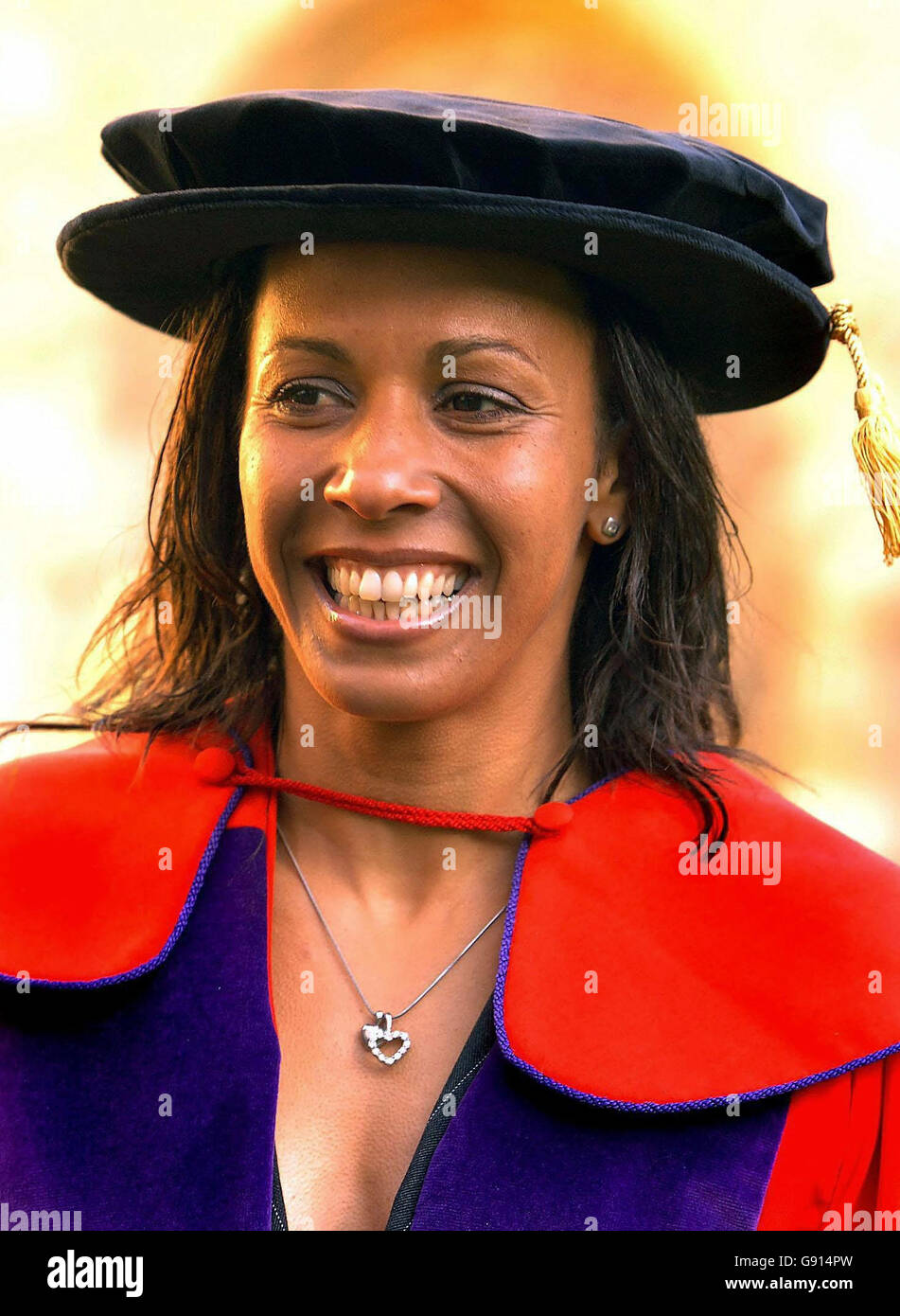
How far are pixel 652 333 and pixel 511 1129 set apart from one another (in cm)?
106

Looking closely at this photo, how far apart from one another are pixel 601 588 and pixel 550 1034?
27.5 inches

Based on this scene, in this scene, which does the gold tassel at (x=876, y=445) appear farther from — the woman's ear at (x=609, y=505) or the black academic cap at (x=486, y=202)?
the woman's ear at (x=609, y=505)

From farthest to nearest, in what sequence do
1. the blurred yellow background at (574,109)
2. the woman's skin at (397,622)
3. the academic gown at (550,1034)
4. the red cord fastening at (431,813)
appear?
the blurred yellow background at (574,109), the red cord fastening at (431,813), the woman's skin at (397,622), the academic gown at (550,1034)

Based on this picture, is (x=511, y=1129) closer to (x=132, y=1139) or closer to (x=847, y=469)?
(x=132, y=1139)

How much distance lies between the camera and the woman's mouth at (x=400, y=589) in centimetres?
197

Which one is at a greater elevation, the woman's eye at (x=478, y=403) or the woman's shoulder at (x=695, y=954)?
the woman's eye at (x=478, y=403)

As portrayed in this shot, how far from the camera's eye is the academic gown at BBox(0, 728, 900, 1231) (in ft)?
5.97

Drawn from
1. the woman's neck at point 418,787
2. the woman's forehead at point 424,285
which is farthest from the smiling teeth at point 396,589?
the woman's forehead at point 424,285

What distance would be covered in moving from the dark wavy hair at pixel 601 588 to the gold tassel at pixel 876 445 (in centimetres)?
22

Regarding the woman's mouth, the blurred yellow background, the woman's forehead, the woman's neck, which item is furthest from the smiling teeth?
the blurred yellow background

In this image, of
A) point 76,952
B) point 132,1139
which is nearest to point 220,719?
point 76,952

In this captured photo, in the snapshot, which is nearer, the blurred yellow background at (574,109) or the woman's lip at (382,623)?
the woman's lip at (382,623)
